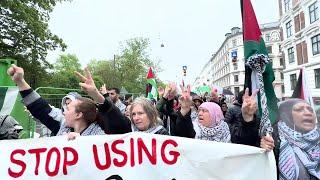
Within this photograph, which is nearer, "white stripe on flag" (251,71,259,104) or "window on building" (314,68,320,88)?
"white stripe on flag" (251,71,259,104)

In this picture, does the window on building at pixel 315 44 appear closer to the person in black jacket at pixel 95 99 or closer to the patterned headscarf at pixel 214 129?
the patterned headscarf at pixel 214 129

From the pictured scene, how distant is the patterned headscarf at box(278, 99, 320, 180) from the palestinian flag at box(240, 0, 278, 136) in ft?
0.55

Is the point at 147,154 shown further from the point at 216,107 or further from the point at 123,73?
the point at 123,73

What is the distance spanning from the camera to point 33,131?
22.3ft

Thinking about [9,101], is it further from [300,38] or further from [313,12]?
[300,38]

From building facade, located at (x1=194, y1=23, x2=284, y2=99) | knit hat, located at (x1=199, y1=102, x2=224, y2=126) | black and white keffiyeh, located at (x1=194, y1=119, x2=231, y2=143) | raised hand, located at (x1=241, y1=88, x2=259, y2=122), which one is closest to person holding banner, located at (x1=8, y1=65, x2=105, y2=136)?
black and white keffiyeh, located at (x1=194, y1=119, x2=231, y2=143)

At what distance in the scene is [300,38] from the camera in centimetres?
4038

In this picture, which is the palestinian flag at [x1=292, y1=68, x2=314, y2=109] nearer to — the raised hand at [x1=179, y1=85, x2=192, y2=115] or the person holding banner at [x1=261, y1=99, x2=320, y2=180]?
the person holding banner at [x1=261, y1=99, x2=320, y2=180]

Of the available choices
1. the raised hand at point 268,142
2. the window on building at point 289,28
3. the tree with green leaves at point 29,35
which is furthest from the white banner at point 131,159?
the window on building at point 289,28

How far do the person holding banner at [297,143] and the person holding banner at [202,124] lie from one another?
0.69 m

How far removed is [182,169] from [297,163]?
0.81 m

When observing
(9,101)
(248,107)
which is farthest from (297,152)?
(9,101)

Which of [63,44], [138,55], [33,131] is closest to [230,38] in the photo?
[138,55]

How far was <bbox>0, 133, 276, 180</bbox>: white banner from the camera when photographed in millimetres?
2889
